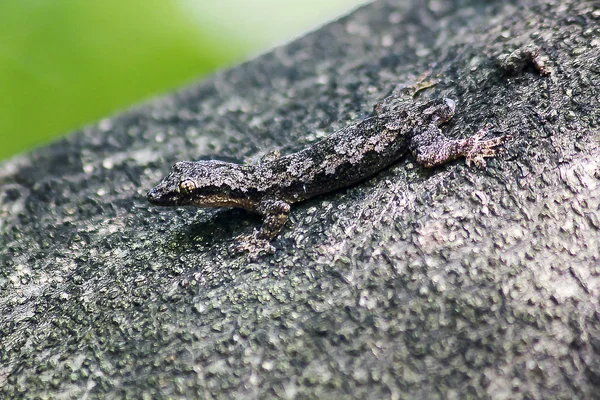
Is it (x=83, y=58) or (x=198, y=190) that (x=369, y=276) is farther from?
(x=83, y=58)

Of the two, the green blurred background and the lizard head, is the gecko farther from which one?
the green blurred background

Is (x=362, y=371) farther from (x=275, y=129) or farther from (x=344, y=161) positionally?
(x=275, y=129)

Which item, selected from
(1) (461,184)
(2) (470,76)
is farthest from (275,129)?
(1) (461,184)

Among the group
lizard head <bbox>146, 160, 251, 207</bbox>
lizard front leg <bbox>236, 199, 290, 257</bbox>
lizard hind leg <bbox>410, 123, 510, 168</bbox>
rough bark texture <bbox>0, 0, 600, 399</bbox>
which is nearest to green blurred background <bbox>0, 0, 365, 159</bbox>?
rough bark texture <bbox>0, 0, 600, 399</bbox>

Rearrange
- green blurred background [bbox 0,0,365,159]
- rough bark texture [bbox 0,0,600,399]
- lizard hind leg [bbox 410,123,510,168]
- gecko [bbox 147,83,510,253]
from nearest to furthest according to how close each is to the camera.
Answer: rough bark texture [bbox 0,0,600,399] → lizard hind leg [bbox 410,123,510,168] → gecko [bbox 147,83,510,253] → green blurred background [bbox 0,0,365,159]

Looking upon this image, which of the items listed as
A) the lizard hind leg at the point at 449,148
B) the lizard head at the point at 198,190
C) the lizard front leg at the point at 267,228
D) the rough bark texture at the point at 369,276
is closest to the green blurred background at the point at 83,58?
the rough bark texture at the point at 369,276
